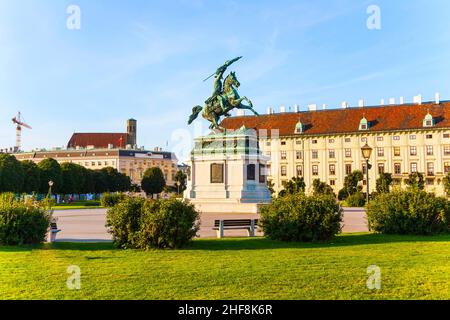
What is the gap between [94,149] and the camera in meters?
173

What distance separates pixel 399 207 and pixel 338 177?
7423cm

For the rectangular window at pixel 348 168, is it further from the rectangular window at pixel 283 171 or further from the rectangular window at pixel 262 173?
the rectangular window at pixel 262 173

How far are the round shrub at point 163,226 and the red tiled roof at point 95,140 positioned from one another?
179m

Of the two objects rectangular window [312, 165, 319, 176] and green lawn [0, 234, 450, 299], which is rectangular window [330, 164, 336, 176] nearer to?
rectangular window [312, 165, 319, 176]

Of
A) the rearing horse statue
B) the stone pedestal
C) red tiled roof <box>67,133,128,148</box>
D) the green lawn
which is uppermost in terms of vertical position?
red tiled roof <box>67,133,128,148</box>

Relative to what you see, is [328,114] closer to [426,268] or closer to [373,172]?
[373,172]

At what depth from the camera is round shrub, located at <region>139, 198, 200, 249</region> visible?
1432cm

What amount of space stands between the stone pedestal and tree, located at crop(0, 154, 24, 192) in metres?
44.3

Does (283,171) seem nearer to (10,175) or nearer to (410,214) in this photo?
(10,175)

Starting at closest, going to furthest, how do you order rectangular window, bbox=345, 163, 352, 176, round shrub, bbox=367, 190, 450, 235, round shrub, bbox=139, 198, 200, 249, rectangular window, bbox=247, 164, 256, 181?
1. round shrub, bbox=139, 198, 200, 249
2. round shrub, bbox=367, 190, 450, 235
3. rectangular window, bbox=247, 164, 256, 181
4. rectangular window, bbox=345, 163, 352, 176

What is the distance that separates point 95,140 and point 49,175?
109 m

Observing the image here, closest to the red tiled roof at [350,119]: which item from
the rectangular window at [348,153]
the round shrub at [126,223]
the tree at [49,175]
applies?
the rectangular window at [348,153]

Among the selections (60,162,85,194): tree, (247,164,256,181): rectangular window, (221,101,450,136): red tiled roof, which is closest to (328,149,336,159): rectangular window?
(221,101,450,136): red tiled roof

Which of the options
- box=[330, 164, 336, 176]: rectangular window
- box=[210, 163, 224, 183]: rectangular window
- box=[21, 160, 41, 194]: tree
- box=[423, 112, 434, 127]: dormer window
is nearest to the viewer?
box=[210, 163, 224, 183]: rectangular window
